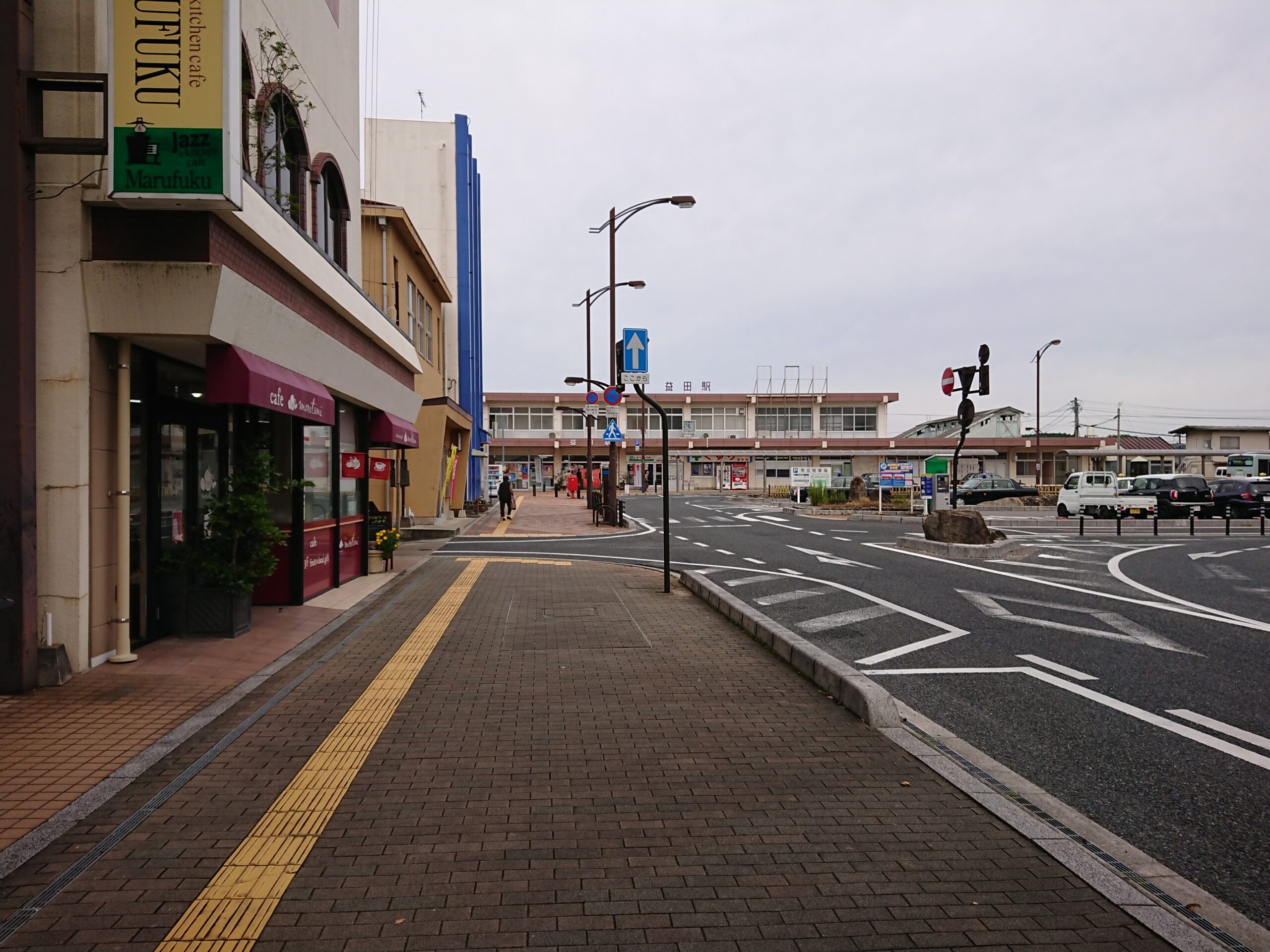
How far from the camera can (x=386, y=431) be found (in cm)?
1503

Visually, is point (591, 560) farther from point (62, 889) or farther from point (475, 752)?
point (62, 889)

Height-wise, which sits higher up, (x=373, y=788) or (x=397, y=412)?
(x=397, y=412)

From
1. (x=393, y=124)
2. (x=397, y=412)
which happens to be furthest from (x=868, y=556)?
(x=393, y=124)

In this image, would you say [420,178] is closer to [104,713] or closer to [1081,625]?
[1081,625]

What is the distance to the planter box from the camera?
27.0ft

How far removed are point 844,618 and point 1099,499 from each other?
27460 millimetres

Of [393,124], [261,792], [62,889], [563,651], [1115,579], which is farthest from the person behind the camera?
[393,124]

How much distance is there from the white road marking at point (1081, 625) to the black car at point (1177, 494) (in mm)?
24958

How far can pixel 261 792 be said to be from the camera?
4492 millimetres

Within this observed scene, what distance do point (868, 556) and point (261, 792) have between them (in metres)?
14.9

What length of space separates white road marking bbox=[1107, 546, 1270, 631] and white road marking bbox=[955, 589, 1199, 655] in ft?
4.13

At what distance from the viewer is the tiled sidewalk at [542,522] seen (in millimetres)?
25625

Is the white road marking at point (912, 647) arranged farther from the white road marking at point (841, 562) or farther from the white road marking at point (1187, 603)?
the white road marking at point (841, 562)

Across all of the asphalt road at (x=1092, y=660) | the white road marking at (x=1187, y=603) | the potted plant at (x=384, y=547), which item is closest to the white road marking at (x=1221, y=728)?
the asphalt road at (x=1092, y=660)
